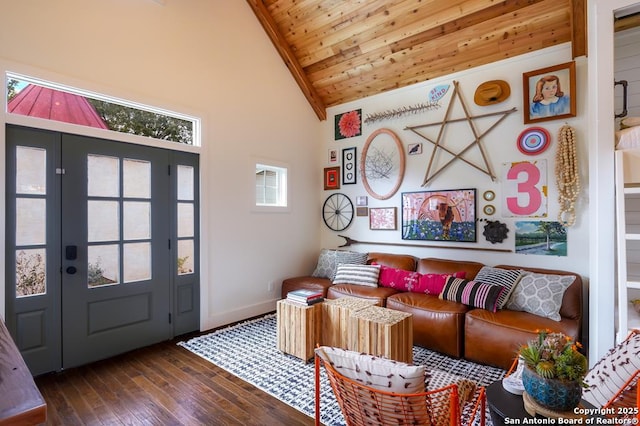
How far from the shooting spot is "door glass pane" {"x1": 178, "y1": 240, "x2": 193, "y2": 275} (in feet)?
12.6

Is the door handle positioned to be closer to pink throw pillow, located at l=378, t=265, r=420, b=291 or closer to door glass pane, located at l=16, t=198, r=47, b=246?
door glass pane, located at l=16, t=198, r=47, b=246

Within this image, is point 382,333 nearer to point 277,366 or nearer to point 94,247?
point 277,366

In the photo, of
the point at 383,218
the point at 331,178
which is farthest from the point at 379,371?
the point at 331,178

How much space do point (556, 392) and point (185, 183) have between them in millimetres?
3780

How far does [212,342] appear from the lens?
144 inches

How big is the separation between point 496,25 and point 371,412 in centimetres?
409

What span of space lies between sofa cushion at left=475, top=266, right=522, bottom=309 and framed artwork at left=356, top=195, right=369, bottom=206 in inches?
80.1

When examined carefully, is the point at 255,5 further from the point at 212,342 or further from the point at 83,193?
the point at 212,342

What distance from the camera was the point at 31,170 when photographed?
2.82 m

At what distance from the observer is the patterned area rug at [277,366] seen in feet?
8.27

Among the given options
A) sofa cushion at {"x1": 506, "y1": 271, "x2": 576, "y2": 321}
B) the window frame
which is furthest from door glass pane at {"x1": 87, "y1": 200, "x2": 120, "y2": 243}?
sofa cushion at {"x1": 506, "y1": 271, "x2": 576, "y2": 321}

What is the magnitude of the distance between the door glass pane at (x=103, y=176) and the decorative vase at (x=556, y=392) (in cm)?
369

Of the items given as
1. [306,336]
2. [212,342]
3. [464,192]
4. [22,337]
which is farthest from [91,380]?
[464,192]

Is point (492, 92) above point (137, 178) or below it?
above
